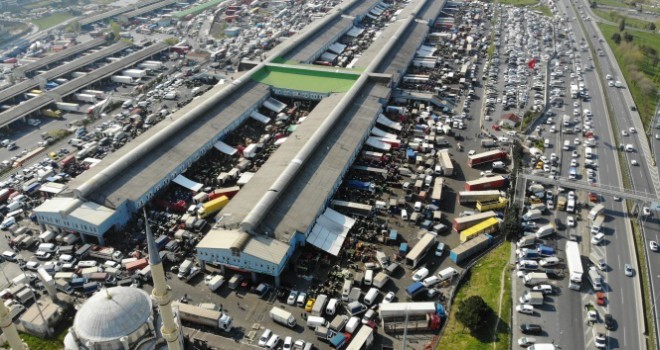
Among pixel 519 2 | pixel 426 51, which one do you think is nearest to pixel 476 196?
pixel 426 51

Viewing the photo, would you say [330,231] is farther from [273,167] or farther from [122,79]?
[122,79]

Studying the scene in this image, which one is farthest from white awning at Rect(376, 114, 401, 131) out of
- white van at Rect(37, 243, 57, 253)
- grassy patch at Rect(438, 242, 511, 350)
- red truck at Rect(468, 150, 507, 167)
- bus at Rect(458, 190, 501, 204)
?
white van at Rect(37, 243, 57, 253)

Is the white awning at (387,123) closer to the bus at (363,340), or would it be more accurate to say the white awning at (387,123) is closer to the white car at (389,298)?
the white car at (389,298)

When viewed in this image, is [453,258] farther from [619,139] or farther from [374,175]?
[619,139]

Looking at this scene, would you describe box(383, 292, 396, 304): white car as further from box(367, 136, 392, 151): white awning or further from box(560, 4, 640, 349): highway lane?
box(367, 136, 392, 151): white awning

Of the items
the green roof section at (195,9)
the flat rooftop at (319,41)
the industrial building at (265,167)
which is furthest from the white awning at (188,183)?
the green roof section at (195,9)

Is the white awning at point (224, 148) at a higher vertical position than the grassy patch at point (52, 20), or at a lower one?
lower

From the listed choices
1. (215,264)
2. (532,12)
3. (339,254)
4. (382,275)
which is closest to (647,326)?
(382,275)
